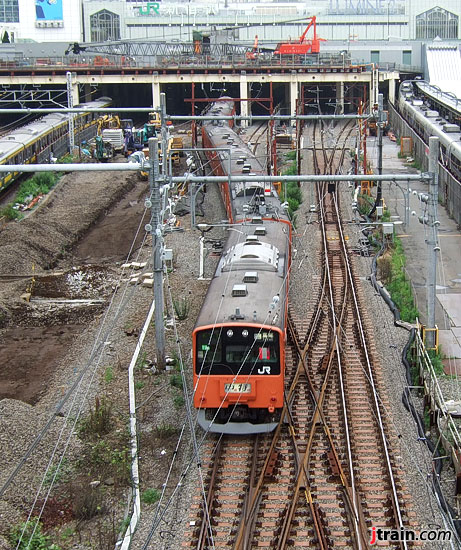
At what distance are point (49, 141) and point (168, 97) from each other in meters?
29.0

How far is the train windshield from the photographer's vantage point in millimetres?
14719

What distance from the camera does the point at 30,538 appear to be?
11.9 meters

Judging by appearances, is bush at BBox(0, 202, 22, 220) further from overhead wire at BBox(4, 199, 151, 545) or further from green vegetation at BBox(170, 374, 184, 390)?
green vegetation at BBox(170, 374, 184, 390)

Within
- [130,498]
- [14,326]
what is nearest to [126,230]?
[14,326]

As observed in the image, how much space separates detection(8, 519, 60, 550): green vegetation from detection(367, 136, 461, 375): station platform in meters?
9.15

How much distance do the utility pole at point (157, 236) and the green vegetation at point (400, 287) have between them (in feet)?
22.5

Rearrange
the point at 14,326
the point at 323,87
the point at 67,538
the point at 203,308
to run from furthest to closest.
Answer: the point at 323,87 < the point at 14,326 < the point at 203,308 < the point at 67,538

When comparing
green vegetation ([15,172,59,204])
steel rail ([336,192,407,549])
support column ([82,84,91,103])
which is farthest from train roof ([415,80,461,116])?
support column ([82,84,91,103])

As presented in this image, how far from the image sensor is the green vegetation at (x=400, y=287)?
22281 mm

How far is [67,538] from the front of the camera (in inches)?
493

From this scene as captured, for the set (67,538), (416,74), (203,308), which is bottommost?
(67,538)

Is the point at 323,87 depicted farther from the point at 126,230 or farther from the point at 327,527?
the point at 327,527

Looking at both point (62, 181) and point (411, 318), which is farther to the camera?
point (62, 181)

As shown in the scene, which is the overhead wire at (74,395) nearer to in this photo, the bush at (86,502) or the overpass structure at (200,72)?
the bush at (86,502)
